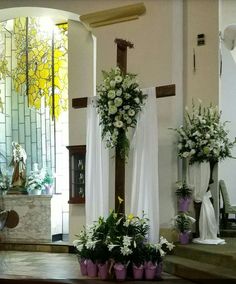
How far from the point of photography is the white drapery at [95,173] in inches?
240

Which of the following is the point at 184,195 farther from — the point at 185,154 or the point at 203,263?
the point at 203,263

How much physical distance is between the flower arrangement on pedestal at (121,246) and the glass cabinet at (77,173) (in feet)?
7.46

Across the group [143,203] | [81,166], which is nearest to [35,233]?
[81,166]

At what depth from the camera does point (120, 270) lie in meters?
5.33

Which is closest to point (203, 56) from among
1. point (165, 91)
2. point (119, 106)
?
point (165, 91)

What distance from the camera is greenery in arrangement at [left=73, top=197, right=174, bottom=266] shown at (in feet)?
17.5

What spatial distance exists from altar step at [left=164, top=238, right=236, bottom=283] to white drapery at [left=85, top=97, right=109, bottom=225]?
1065 mm

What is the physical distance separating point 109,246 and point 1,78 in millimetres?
5224

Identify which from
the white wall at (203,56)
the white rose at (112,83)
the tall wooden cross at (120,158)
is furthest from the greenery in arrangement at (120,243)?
the white wall at (203,56)

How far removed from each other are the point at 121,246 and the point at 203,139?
1953 mm

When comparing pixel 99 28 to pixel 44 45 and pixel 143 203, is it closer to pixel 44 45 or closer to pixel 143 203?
pixel 44 45

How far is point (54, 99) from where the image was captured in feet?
29.7

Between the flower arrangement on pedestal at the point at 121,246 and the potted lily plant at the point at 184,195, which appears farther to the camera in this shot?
the potted lily plant at the point at 184,195

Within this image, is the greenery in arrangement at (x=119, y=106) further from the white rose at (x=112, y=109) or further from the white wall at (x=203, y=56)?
the white wall at (x=203, y=56)
